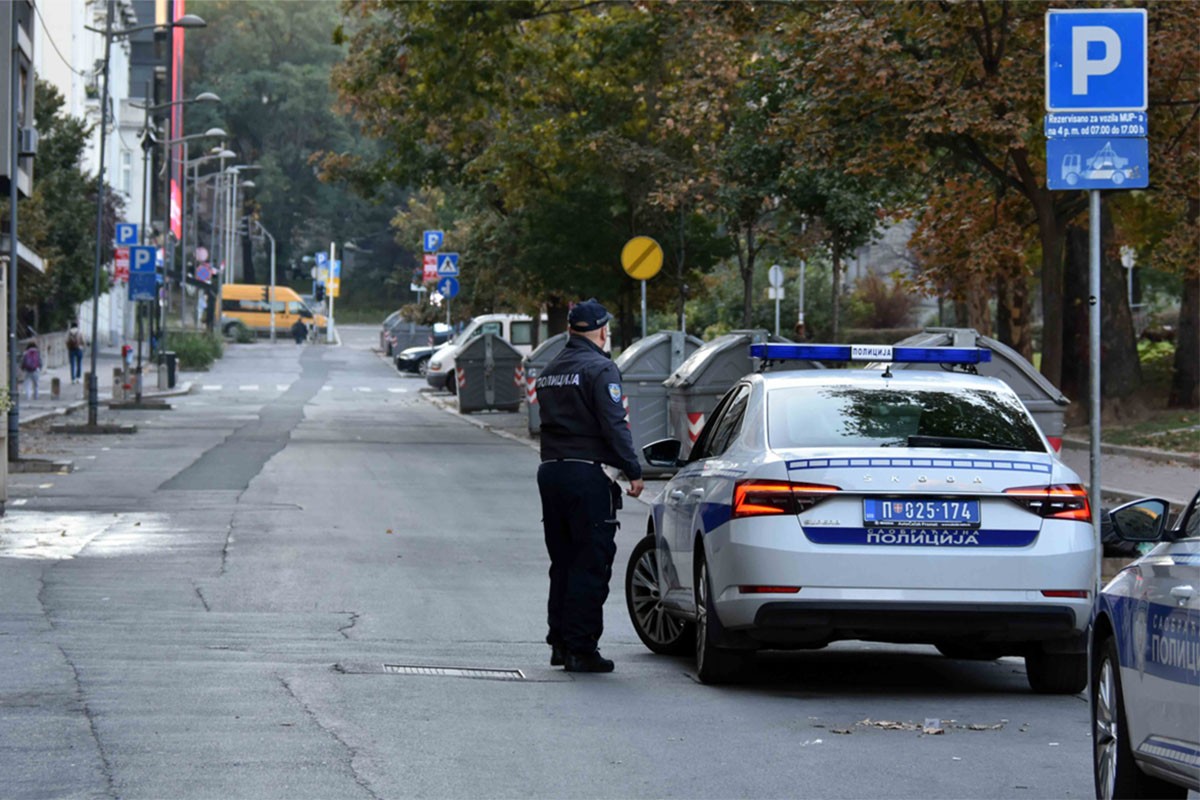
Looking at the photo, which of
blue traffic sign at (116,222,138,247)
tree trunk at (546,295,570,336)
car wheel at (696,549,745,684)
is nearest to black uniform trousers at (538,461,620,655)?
car wheel at (696,549,745,684)

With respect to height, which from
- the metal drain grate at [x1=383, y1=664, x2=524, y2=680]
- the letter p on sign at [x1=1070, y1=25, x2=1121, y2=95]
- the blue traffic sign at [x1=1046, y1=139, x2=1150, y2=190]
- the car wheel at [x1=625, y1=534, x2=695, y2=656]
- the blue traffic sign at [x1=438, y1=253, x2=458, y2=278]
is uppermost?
the blue traffic sign at [x1=438, y1=253, x2=458, y2=278]

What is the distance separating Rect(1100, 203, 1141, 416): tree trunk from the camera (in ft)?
101

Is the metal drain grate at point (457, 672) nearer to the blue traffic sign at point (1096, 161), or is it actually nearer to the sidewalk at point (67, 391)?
the blue traffic sign at point (1096, 161)

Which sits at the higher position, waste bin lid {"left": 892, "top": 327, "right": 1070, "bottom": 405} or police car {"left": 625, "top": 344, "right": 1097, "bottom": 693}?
waste bin lid {"left": 892, "top": 327, "right": 1070, "bottom": 405}

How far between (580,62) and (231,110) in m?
88.8

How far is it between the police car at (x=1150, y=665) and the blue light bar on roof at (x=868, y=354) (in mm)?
3552

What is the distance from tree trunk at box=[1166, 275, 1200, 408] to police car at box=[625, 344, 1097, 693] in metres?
22.8

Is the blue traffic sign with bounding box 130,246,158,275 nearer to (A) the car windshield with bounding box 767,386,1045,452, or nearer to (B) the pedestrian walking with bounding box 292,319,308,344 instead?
(A) the car windshield with bounding box 767,386,1045,452

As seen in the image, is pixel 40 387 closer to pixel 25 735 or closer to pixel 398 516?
pixel 398 516

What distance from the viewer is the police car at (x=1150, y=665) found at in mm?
5301

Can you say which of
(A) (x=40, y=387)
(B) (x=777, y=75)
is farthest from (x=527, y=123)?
(A) (x=40, y=387)

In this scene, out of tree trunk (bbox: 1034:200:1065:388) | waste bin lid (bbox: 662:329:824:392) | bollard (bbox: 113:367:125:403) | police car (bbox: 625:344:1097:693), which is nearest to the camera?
police car (bbox: 625:344:1097:693)

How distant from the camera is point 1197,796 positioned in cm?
688

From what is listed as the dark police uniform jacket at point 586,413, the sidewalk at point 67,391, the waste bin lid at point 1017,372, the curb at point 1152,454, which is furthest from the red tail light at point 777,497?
the sidewalk at point 67,391
